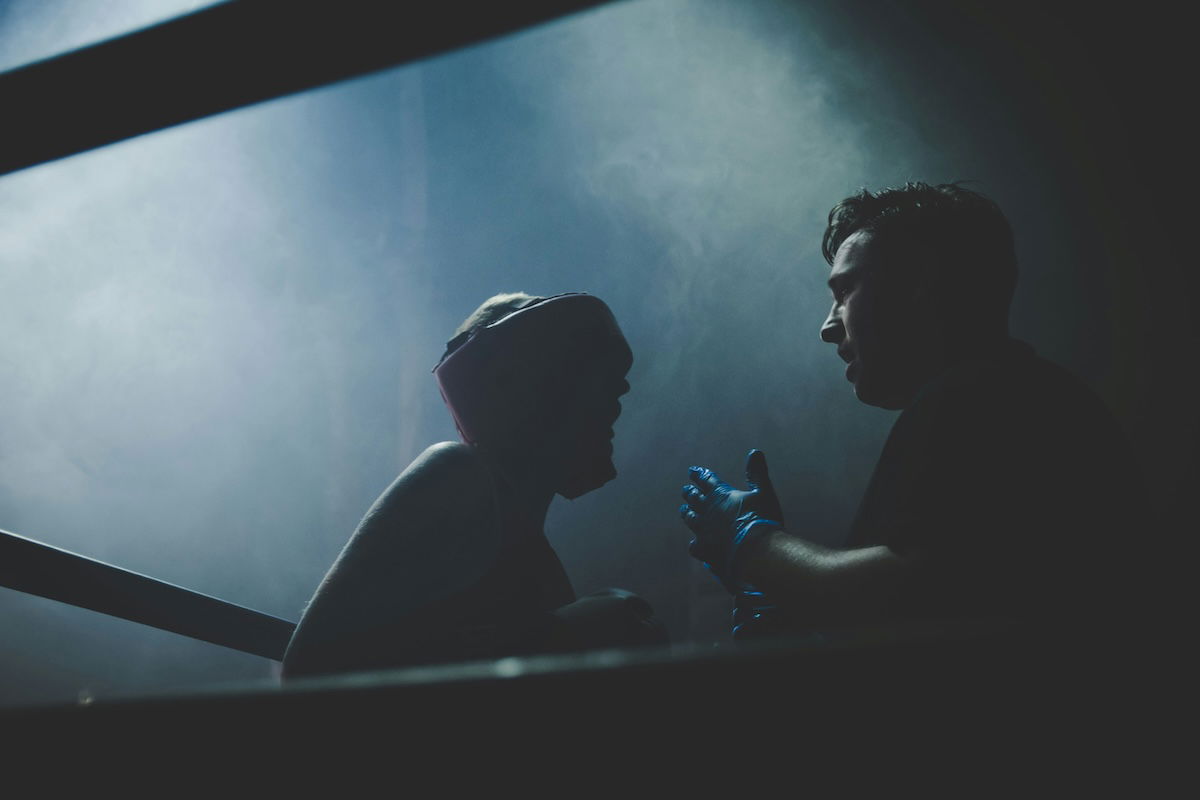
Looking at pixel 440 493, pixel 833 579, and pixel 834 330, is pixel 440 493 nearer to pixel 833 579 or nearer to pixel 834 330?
pixel 833 579

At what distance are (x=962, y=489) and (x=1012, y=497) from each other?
0.08m

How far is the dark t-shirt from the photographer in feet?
3.03

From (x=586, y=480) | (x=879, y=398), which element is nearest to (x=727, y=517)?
(x=586, y=480)

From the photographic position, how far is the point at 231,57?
0.44 metres

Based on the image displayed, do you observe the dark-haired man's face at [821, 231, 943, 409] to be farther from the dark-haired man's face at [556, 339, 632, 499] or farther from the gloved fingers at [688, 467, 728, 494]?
the dark-haired man's face at [556, 339, 632, 499]

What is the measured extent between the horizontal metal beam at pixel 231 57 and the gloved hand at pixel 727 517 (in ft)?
4.34

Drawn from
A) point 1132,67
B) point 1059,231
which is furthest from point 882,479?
point 1132,67

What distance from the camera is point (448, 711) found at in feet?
1.01

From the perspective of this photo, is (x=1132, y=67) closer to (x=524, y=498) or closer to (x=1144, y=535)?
(x=1144, y=535)

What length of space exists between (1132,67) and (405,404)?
613 centimetres

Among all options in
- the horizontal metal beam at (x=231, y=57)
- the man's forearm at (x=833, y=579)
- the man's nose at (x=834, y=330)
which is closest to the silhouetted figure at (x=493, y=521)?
the man's forearm at (x=833, y=579)

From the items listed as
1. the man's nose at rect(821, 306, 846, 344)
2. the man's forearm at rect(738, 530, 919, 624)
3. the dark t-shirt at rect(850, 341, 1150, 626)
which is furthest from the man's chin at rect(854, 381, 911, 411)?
the man's forearm at rect(738, 530, 919, 624)

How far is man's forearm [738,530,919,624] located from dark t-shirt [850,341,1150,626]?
0.10 ft

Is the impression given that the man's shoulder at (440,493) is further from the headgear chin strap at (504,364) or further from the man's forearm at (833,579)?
the man's forearm at (833,579)
